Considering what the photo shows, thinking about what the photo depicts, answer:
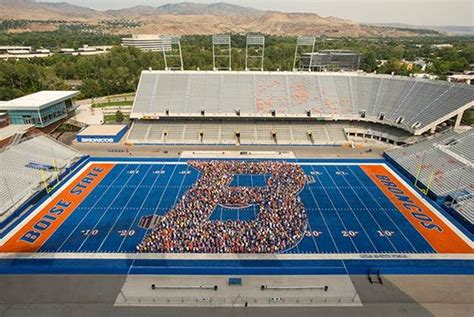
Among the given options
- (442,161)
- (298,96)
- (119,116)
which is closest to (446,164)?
(442,161)

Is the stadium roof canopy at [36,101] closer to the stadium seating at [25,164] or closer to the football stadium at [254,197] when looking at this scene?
the football stadium at [254,197]

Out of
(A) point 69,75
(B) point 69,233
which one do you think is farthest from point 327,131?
(A) point 69,75

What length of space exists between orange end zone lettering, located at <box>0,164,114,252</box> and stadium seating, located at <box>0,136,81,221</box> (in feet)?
6.98

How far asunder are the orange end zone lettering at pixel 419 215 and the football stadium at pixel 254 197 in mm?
136

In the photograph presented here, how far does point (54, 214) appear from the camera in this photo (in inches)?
963

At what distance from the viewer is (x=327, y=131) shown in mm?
41812

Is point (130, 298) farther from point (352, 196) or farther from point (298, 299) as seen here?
point (352, 196)

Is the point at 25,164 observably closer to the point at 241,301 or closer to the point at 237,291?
the point at 237,291

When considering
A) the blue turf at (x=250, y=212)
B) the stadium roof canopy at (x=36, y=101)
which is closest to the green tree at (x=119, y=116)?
the stadium roof canopy at (x=36, y=101)

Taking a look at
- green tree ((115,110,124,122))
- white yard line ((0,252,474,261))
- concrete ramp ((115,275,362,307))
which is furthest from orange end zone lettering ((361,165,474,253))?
green tree ((115,110,124,122))

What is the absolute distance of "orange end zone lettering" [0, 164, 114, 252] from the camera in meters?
21.0

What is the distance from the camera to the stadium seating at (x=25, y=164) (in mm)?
25188

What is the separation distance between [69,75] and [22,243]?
6632cm

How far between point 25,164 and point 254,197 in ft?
71.6
